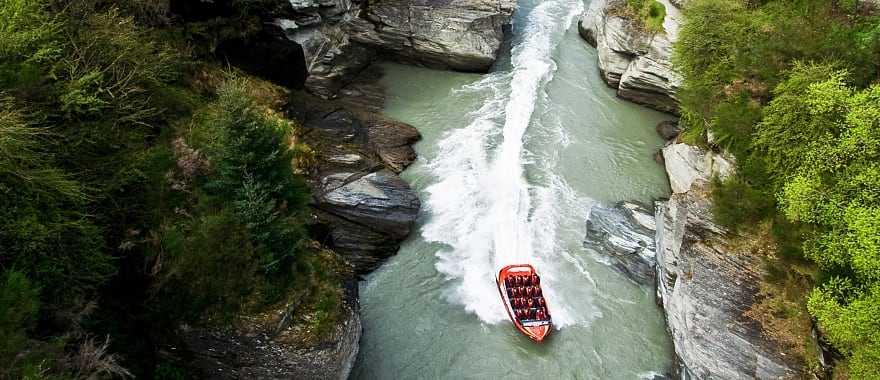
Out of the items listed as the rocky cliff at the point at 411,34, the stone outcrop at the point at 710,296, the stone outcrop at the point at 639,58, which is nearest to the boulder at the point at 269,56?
the rocky cliff at the point at 411,34

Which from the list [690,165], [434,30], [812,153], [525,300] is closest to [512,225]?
[525,300]

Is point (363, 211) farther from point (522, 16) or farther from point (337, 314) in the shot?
point (522, 16)

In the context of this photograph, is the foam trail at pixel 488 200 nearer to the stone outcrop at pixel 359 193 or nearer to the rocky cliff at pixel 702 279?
the stone outcrop at pixel 359 193

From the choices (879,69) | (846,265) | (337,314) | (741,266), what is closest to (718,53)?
(879,69)

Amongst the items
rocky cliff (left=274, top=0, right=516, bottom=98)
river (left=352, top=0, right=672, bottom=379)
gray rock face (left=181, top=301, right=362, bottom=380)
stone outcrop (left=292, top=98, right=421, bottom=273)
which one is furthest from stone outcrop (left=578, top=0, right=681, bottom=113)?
gray rock face (left=181, top=301, right=362, bottom=380)

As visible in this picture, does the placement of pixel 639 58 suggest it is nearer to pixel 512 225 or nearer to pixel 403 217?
pixel 512 225
